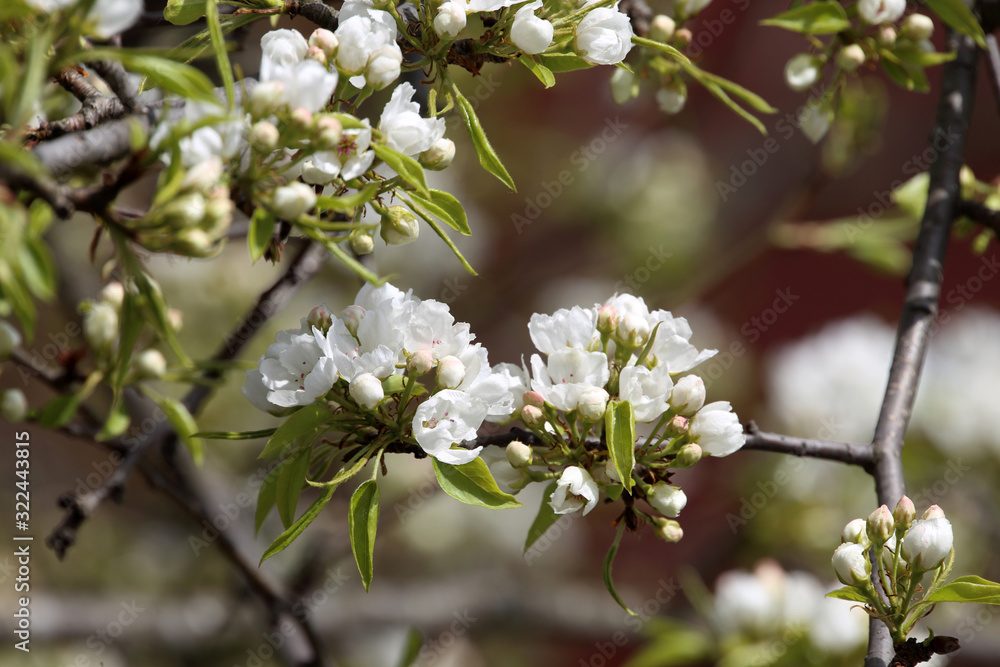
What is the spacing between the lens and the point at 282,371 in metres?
0.70

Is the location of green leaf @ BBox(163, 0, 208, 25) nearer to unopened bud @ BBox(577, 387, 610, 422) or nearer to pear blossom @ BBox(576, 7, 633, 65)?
pear blossom @ BBox(576, 7, 633, 65)

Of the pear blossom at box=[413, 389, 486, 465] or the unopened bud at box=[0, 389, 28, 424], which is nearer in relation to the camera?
the pear blossom at box=[413, 389, 486, 465]

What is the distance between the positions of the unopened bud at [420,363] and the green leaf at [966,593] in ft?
1.53

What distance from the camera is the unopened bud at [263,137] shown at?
0.53 meters

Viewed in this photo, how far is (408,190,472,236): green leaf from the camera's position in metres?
0.64

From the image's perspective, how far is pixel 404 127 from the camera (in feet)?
2.08

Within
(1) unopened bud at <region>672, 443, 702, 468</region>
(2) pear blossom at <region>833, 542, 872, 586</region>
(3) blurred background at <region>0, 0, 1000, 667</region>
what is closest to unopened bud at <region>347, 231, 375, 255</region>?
(1) unopened bud at <region>672, 443, 702, 468</region>

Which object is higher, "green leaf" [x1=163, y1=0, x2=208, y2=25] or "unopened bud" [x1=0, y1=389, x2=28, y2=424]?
"green leaf" [x1=163, y1=0, x2=208, y2=25]

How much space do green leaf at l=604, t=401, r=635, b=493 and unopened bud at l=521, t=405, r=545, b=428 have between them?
8cm

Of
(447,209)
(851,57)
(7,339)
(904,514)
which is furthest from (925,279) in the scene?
(7,339)

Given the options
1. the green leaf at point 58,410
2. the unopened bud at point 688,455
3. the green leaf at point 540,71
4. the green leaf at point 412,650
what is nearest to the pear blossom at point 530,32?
the green leaf at point 540,71

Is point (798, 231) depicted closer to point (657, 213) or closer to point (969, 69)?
point (969, 69)

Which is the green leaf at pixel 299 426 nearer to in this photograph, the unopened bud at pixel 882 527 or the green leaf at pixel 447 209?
the green leaf at pixel 447 209

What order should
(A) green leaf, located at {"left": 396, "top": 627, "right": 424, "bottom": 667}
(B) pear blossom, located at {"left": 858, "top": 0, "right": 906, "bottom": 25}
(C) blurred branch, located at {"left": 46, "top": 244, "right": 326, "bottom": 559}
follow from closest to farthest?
1. (C) blurred branch, located at {"left": 46, "top": 244, "right": 326, "bottom": 559}
2. (B) pear blossom, located at {"left": 858, "top": 0, "right": 906, "bottom": 25}
3. (A) green leaf, located at {"left": 396, "top": 627, "right": 424, "bottom": 667}
